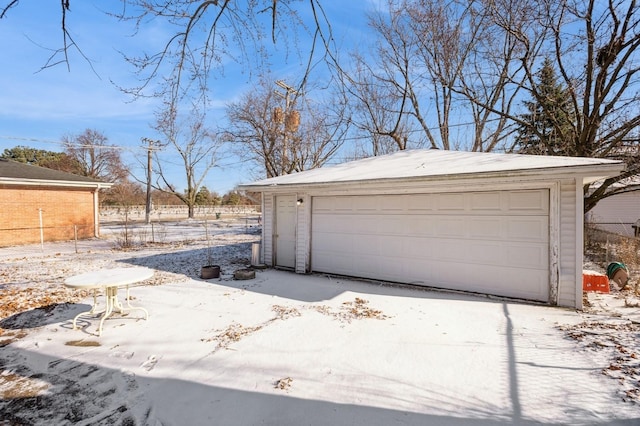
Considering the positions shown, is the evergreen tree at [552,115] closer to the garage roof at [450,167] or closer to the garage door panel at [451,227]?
the garage roof at [450,167]

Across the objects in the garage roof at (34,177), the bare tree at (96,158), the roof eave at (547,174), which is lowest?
the roof eave at (547,174)

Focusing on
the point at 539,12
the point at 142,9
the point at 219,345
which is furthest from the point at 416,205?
the point at 539,12

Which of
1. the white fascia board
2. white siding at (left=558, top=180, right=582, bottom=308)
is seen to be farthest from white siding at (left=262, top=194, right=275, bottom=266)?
the white fascia board

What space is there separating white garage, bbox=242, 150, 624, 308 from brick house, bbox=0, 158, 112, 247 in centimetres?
1140

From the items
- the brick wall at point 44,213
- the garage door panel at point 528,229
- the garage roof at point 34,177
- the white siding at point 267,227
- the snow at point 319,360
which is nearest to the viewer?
the snow at point 319,360

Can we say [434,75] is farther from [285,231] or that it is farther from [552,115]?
[285,231]

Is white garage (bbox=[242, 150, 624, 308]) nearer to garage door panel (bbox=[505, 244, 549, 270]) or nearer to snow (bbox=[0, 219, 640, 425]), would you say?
garage door panel (bbox=[505, 244, 549, 270])

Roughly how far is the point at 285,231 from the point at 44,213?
41.5 ft

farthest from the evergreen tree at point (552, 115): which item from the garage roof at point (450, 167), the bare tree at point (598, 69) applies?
the garage roof at point (450, 167)

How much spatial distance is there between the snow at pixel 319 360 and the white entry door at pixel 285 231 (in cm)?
246

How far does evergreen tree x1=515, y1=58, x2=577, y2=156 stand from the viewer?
9.86m

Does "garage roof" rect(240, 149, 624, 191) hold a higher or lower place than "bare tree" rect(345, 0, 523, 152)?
lower

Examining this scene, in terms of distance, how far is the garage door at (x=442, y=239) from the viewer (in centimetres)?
551

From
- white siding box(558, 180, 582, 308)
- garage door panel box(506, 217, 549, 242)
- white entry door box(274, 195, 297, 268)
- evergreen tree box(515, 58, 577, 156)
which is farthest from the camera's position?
evergreen tree box(515, 58, 577, 156)
